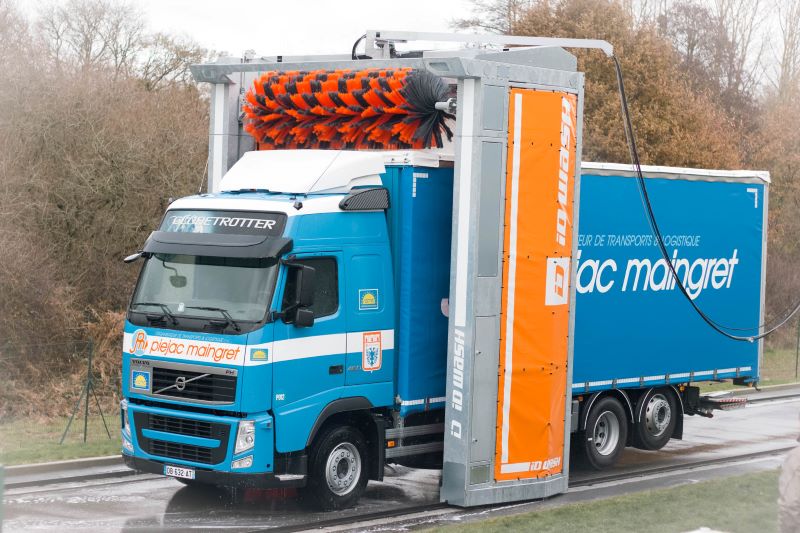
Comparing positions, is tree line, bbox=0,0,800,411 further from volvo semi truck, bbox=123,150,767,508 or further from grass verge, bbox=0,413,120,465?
volvo semi truck, bbox=123,150,767,508

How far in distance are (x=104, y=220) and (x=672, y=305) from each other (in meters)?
11.2

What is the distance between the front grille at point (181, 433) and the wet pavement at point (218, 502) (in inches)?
26.2

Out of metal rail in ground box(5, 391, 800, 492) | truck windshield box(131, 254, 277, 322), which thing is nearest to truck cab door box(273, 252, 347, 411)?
truck windshield box(131, 254, 277, 322)

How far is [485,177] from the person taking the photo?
12148 millimetres

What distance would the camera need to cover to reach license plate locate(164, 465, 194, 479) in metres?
11.5

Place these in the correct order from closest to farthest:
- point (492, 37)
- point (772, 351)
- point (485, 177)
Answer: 1. point (485, 177)
2. point (492, 37)
3. point (772, 351)

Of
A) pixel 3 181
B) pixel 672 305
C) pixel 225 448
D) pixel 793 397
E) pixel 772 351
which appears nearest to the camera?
pixel 225 448

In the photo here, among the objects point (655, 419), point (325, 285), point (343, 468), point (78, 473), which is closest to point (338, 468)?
point (343, 468)

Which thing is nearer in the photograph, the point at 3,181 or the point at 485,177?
the point at 485,177

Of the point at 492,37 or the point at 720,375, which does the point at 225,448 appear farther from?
the point at 720,375

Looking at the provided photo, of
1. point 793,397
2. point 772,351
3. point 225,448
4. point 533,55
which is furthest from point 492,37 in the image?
point 772,351

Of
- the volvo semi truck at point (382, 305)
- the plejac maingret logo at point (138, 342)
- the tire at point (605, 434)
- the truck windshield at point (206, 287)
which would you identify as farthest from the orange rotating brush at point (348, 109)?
the tire at point (605, 434)

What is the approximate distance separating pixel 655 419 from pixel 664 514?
3814 mm

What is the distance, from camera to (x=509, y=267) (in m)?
12.5
